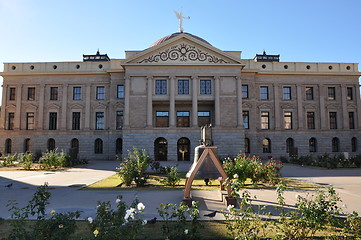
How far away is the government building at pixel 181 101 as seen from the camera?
3112 centimetres

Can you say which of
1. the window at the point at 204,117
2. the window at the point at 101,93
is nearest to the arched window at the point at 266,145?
the window at the point at 204,117

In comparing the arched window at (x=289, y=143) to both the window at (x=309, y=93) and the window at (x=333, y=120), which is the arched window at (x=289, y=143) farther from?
the window at (x=309, y=93)

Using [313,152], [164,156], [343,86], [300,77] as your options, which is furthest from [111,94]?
[343,86]

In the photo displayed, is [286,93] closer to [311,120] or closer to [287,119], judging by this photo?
[287,119]

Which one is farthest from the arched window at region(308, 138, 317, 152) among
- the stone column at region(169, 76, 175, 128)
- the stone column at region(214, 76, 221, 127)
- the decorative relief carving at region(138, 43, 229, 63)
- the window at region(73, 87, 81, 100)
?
the window at region(73, 87, 81, 100)

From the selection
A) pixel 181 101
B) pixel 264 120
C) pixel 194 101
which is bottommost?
pixel 264 120

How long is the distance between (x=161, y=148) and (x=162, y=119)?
14.0ft

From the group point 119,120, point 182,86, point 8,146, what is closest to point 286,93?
point 182,86

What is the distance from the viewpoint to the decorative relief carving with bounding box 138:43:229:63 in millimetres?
31250

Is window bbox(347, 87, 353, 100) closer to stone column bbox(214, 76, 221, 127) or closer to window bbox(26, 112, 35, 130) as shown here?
stone column bbox(214, 76, 221, 127)

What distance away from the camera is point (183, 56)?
31.3 m

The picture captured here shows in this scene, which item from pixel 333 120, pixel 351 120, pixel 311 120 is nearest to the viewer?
pixel 311 120

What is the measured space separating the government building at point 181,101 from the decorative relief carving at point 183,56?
136 mm

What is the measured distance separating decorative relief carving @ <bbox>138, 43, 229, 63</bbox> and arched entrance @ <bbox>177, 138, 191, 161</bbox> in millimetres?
11144
